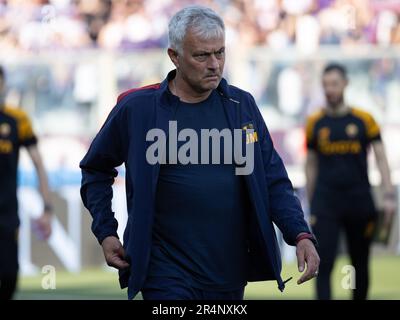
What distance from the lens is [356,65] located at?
58.3ft

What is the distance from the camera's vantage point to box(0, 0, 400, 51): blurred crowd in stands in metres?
17.7

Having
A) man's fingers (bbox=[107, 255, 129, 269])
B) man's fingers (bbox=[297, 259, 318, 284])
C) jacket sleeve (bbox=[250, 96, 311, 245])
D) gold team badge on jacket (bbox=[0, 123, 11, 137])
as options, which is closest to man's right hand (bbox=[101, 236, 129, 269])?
man's fingers (bbox=[107, 255, 129, 269])

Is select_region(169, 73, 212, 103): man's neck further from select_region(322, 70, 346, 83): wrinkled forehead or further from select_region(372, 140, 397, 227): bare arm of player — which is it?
select_region(372, 140, 397, 227): bare arm of player

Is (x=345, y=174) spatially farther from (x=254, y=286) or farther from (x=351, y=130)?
(x=254, y=286)

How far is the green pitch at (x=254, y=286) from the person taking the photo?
13.3 metres

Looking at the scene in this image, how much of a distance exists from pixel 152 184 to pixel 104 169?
0.43 m

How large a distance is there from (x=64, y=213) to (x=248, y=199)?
10985 mm

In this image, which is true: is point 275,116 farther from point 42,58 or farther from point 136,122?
point 136,122

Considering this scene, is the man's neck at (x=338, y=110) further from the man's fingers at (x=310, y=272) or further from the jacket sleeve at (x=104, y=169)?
the man's fingers at (x=310, y=272)

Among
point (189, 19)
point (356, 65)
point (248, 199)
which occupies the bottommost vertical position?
point (248, 199)

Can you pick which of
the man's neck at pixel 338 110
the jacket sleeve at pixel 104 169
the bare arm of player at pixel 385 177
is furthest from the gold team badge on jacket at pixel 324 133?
the jacket sleeve at pixel 104 169

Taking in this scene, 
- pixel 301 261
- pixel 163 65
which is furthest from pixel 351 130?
pixel 163 65

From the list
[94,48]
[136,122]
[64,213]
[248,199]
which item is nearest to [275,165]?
[248,199]

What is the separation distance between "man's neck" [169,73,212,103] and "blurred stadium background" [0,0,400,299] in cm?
1090
